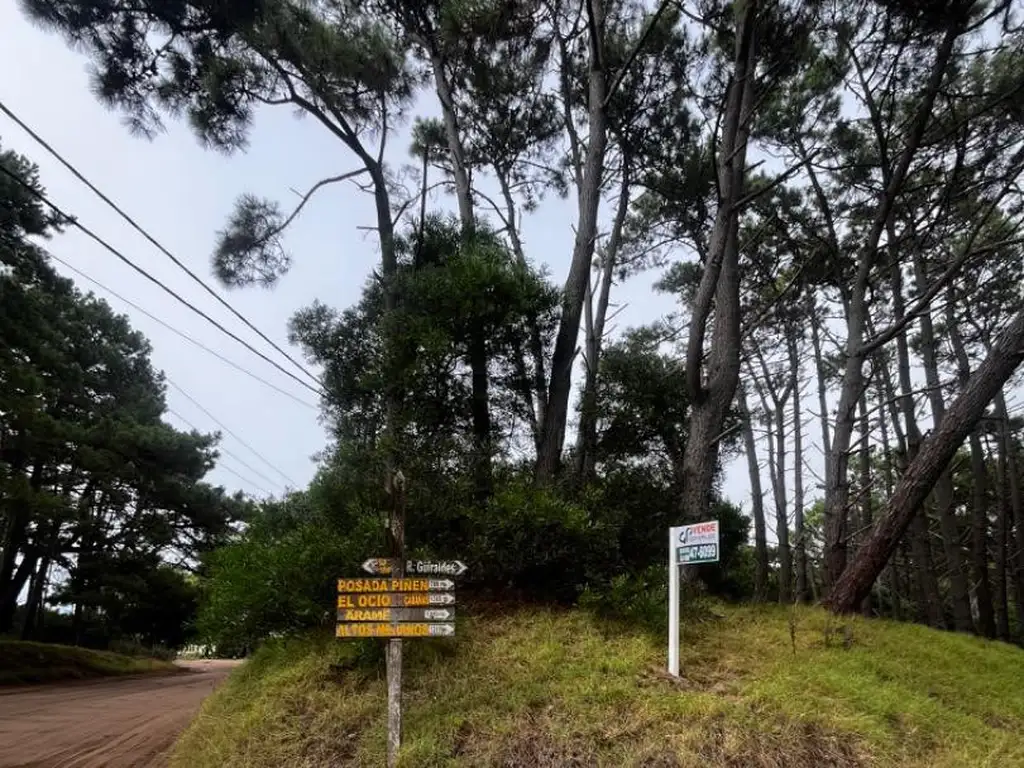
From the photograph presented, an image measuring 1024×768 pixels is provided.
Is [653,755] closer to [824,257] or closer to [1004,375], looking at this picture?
[1004,375]

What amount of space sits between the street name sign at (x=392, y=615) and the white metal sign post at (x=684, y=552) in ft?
5.10

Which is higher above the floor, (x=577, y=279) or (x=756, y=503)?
(x=577, y=279)

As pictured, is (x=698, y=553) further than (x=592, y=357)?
No

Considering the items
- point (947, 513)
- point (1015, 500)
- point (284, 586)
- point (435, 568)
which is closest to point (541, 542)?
point (435, 568)

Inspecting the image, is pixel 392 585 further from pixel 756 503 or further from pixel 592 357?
pixel 756 503

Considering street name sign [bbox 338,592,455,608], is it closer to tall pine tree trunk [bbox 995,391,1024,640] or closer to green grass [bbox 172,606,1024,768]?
green grass [bbox 172,606,1024,768]

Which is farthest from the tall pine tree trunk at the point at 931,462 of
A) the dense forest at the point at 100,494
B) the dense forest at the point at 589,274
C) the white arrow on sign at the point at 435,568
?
the dense forest at the point at 100,494

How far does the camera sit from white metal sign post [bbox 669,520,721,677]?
179 inches

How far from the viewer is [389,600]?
14.9ft

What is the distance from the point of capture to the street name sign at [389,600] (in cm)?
452

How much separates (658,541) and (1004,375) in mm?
3669

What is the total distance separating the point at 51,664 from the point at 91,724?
8978 millimetres

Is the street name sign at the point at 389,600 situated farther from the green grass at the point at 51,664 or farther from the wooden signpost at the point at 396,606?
the green grass at the point at 51,664

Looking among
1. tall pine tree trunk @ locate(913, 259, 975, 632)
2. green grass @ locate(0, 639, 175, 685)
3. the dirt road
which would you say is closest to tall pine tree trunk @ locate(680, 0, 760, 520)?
tall pine tree trunk @ locate(913, 259, 975, 632)
